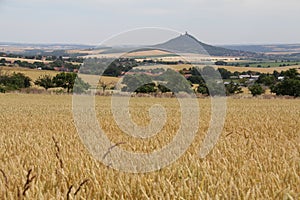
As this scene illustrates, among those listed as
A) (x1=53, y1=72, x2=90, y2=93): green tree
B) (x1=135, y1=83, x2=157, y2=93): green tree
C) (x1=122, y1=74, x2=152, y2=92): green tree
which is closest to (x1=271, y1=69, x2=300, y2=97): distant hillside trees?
(x1=135, y1=83, x2=157, y2=93): green tree

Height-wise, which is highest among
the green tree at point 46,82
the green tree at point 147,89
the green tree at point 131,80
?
the green tree at point 131,80

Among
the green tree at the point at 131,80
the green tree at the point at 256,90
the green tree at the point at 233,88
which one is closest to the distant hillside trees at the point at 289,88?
the green tree at the point at 256,90

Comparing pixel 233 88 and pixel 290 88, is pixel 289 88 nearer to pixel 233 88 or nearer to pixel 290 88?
pixel 290 88

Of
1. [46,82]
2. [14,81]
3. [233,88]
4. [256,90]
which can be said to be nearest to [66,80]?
[46,82]

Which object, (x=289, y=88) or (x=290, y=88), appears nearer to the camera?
(x=290, y=88)

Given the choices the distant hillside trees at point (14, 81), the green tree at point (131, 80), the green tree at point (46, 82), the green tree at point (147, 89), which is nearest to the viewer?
the green tree at point (131, 80)

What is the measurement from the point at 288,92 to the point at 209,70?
25573 mm

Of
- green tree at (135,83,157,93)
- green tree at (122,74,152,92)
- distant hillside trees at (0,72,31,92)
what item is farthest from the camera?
distant hillside trees at (0,72,31,92)

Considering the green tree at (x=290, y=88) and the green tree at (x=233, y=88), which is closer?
the green tree at (x=290, y=88)

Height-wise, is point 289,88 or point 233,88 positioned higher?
point 289,88

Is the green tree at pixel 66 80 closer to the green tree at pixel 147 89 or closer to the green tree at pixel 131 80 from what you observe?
the green tree at pixel 147 89

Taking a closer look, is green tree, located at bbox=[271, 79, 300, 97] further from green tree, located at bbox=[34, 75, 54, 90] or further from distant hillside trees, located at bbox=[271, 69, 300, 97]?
green tree, located at bbox=[34, 75, 54, 90]

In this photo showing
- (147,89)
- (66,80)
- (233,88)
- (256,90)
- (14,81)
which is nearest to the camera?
(147,89)

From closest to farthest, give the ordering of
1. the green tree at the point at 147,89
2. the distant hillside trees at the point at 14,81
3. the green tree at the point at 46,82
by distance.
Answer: the green tree at the point at 147,89
the distant hillside trees at the point at 14,81
the green tree at the point at 46,82
